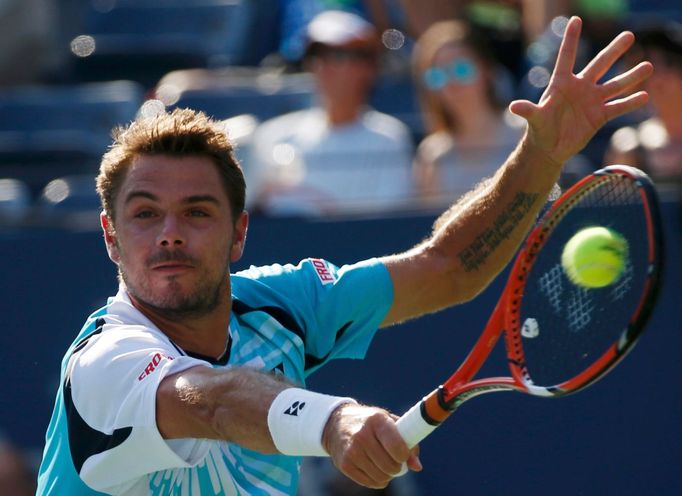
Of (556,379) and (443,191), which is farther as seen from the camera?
(443,191)

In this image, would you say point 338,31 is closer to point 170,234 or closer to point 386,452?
point 170,234

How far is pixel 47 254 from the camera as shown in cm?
537

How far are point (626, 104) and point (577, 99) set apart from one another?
0.44 ft

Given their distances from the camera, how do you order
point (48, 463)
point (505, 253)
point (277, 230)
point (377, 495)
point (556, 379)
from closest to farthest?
point (48, 463), point (556, 379), point (505, 253), point (377, 495), point (277, 230)

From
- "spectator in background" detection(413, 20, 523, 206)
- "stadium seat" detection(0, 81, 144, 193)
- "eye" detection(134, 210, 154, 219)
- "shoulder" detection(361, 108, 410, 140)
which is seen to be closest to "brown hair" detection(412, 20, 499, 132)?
"spectator in background" detection(413, 20, 523, 206)

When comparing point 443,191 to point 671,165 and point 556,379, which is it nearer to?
point 671,165

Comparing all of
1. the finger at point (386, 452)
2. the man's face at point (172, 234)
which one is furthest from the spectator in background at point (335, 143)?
the finger at point (386, 452)

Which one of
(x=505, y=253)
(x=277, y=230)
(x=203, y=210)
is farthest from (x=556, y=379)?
(x=277, y=230)

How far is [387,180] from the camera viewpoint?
19.2ft

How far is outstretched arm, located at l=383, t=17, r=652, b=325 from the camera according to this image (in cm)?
358

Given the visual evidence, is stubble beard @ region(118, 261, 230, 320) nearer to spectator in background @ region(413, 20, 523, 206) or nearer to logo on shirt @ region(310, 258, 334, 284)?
logo on shirt @ region(310, 258, 334, 284)

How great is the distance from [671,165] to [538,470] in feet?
4.60

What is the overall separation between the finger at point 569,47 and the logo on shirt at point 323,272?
2.81 ft

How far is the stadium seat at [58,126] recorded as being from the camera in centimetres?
671
